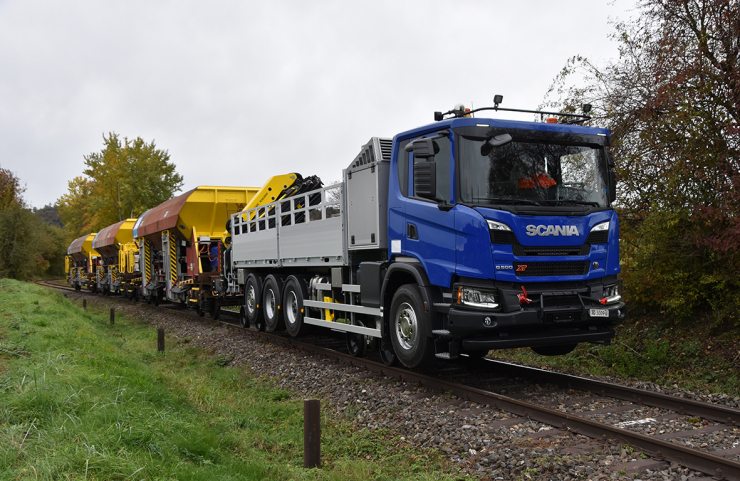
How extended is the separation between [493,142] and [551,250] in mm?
1385

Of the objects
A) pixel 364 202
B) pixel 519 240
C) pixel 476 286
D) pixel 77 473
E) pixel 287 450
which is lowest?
pixel 287 450

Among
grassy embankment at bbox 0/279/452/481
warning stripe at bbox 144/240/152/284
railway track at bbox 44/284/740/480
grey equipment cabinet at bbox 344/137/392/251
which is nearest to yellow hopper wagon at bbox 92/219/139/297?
warning stripe at bbox 144/240/152/284

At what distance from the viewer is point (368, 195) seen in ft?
26.8

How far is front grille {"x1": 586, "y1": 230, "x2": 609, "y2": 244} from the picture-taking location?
21.6ft

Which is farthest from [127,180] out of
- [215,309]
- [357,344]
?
[357,344]

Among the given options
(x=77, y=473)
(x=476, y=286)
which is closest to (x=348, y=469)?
(x=77, y=473)

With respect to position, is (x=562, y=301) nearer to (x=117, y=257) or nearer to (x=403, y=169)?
(x=403, y=169)

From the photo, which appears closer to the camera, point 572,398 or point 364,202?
point 572,398

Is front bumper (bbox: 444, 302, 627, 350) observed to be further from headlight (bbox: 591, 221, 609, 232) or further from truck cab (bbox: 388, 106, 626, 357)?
headlight (bbox: 591, 221, 609, 232)

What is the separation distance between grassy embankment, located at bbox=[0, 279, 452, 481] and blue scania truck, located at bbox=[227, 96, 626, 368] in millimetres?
1656

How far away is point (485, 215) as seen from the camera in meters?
6.16

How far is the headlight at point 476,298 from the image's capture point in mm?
6145

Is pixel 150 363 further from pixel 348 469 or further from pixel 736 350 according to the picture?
pixel 736 350

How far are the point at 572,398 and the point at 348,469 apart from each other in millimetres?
2951
